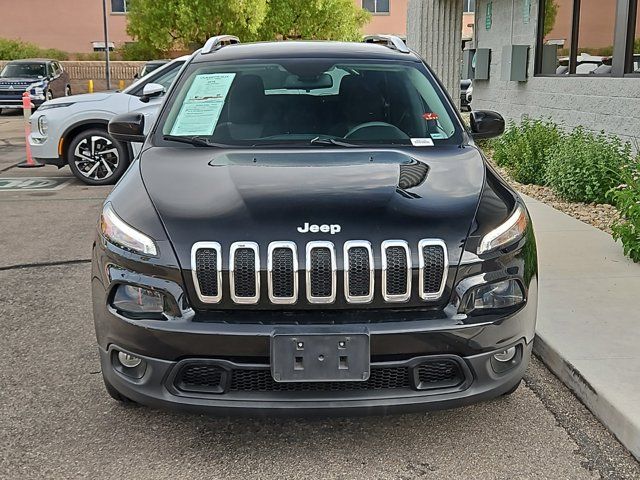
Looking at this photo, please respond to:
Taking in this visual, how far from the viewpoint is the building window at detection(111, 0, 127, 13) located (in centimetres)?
4409

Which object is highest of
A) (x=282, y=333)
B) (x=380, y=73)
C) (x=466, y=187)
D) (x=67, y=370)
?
(x=380, y=73)

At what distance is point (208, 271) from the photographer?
293cm

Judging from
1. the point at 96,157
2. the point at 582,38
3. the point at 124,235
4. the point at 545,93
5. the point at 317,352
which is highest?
the point at 582,38

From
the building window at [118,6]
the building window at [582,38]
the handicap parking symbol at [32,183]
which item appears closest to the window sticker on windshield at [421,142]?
the building window at [582,38]

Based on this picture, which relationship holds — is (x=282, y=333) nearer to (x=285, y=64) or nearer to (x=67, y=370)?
(x=67, y=370)

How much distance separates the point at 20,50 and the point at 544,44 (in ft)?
104

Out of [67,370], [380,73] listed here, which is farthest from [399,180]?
[67,370]

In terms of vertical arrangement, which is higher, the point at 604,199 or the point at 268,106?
the point at 268,106

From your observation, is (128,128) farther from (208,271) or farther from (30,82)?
(30,82)

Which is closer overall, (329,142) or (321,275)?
(321,275)

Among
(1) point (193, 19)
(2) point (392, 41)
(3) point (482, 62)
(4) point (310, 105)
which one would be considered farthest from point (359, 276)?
(1) point (193, 19)

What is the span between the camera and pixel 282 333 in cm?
283

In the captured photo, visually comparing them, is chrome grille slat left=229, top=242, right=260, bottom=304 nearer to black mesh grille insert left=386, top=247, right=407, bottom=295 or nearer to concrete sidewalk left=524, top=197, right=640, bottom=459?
black mesh grille insert left=386, top=247, right=407, bottom=295

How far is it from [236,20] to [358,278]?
31.9m
